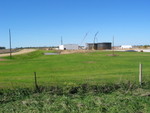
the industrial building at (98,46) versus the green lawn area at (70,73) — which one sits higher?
the industrial building at (98,46)

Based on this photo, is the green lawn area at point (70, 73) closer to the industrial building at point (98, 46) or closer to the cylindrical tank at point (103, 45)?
the industrial building at point (98, 46)

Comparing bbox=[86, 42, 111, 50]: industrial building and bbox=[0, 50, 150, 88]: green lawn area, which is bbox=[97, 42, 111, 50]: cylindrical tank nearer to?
bbox=[86, 42, 111, 50]: industrial building

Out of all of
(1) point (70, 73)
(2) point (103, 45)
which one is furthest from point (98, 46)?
(1) point (70, 73)

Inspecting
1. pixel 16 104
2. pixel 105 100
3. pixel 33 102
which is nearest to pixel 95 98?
pixel 105 100

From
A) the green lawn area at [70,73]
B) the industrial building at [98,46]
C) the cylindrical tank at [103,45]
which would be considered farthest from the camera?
the cylindrical tank at [103,45]

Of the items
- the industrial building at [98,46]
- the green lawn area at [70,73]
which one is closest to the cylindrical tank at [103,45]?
the industrial building at [98,46]

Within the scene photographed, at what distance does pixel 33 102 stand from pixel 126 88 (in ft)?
16.6

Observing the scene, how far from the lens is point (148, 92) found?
1070 centimetres

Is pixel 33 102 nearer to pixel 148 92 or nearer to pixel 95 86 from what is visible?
pixel 95 86

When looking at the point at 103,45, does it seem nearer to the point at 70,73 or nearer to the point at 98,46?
the point at 98,46

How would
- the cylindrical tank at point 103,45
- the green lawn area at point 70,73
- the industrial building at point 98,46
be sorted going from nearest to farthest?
1. the green lawn area at point 70,73
2. the industrial building at point 98,46
3. the cylindrical tank at point 103,45

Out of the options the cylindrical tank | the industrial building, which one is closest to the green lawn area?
the industrial building

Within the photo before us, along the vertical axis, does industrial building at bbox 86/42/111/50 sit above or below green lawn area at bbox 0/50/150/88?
above

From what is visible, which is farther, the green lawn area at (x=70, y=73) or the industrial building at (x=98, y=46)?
the industrial building at (x=98, y=46)
